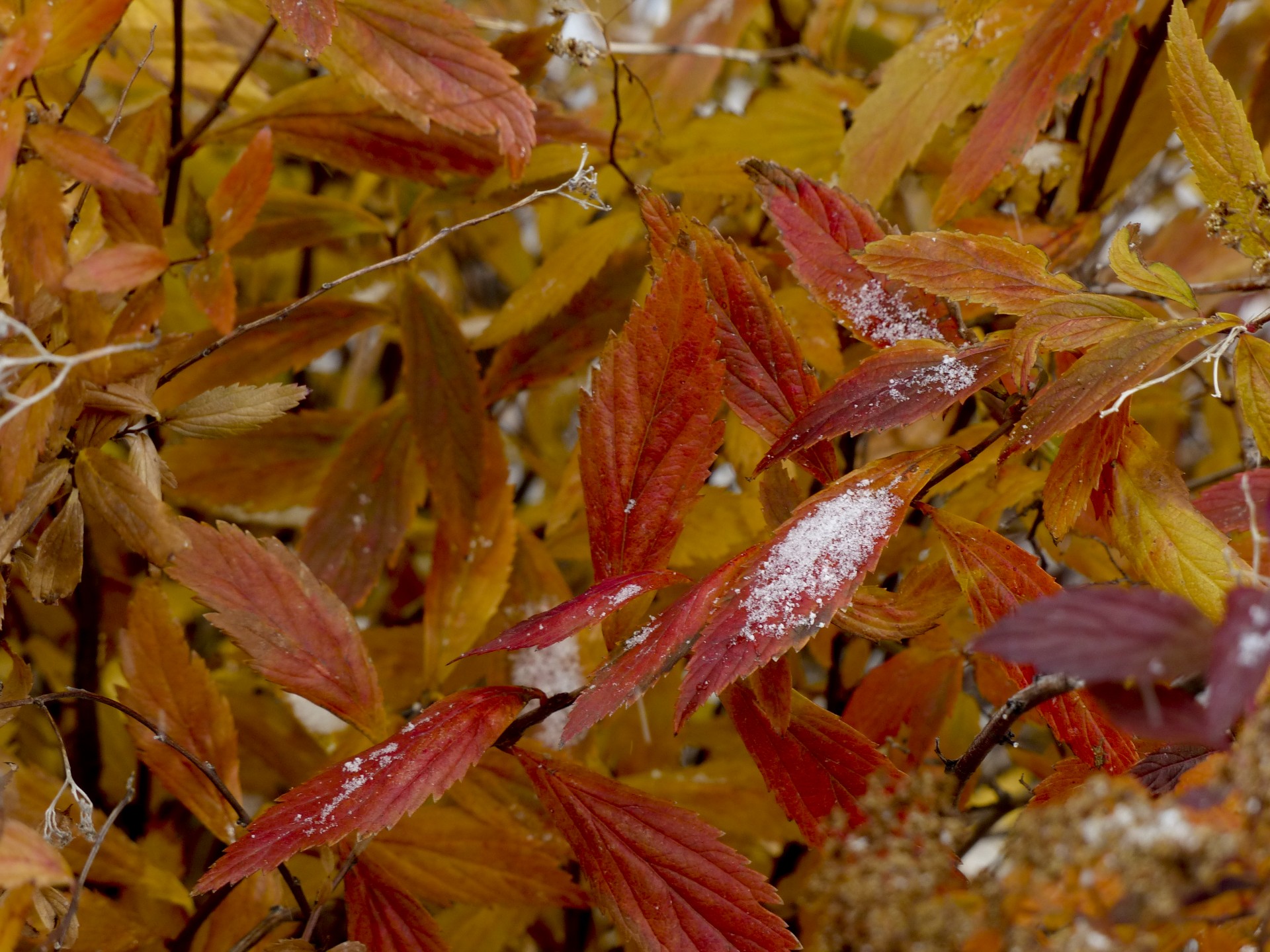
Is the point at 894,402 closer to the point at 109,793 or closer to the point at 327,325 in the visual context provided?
the point at 327,325

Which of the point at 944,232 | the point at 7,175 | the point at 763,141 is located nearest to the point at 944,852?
the point at 944,232

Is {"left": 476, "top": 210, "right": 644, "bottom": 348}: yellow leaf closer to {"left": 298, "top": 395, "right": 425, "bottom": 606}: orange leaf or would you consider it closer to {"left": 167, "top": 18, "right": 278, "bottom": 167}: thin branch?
{"left": 298, "top": 395, "right": 425, "bottom": 606}: orange leaf

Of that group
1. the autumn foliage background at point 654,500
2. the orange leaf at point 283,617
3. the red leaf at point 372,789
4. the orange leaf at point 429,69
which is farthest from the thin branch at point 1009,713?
the orange leaf at point 429,69

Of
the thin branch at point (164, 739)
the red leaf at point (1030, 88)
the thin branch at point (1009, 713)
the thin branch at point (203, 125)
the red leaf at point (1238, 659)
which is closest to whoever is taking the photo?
the red leaf at point (1238, 659)

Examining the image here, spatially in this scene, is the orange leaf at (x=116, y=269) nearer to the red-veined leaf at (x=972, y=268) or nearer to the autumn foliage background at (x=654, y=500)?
the autumn foliage background at (x=654, y=500)

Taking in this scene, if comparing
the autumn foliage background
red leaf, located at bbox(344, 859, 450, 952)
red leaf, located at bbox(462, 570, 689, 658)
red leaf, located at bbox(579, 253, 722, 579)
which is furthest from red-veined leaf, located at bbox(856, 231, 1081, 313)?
red leaf, located at bbox(344, 859, 450, 952)

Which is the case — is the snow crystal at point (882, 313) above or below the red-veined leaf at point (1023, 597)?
above
